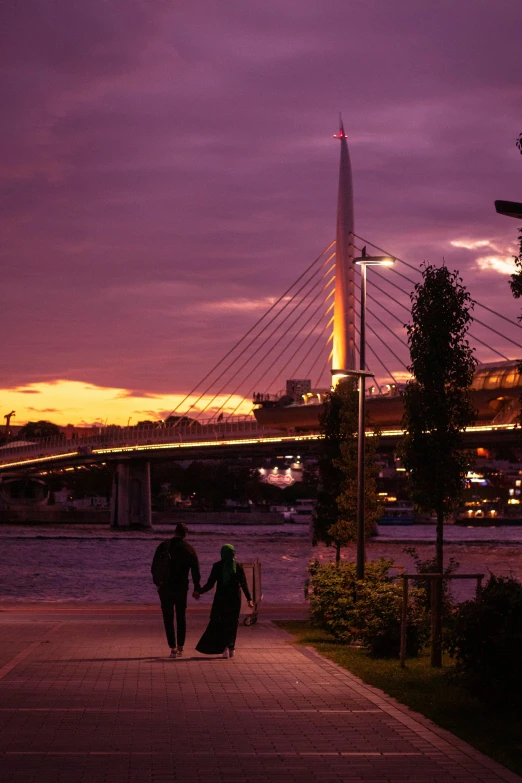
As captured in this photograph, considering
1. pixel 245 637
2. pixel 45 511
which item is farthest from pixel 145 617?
pixel 45 511

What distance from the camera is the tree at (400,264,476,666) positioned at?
18719mm

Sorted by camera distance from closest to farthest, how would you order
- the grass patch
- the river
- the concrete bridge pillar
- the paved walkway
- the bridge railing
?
the paved walkway, the grass patch, the river, the bridge railing, the concrete bridge pillar

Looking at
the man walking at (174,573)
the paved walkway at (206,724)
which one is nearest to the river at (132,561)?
the man walking at (174,573)

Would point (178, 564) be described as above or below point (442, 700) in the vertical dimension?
above

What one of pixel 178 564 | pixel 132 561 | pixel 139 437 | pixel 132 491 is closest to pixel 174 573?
pixel 178 564

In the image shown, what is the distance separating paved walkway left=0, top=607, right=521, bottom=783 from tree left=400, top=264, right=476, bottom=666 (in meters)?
3.43

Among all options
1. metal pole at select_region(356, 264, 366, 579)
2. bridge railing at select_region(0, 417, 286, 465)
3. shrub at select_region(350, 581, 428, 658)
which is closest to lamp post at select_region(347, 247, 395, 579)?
metal pole at select_region(356, 264, 366, 579)

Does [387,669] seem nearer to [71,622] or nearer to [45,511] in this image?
[71,622]

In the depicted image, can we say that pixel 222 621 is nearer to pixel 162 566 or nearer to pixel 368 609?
pixel 162 566

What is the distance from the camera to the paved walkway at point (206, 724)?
→ 28.7ft

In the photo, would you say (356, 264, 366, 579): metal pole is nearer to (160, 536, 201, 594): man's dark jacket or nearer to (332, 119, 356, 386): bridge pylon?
(160, 536, 201, 594): man's dark jacket

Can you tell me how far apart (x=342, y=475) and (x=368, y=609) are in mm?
17418

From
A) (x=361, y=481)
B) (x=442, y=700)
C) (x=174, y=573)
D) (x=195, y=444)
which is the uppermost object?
(x=195, y=444)

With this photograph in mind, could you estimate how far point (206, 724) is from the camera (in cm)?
1069
